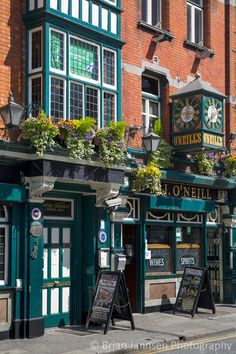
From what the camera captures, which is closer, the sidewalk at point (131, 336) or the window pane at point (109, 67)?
the sidewalk at point (131, 336)

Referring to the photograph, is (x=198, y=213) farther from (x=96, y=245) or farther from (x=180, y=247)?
(x=96, y=245)

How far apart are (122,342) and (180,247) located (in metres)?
5.39

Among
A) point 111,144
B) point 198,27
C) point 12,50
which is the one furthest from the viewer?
point 198,27

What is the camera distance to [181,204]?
15.5 m

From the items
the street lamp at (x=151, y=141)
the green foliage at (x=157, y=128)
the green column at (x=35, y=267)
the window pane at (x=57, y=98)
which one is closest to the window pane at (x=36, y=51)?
the window pane at (x=57, y=98)

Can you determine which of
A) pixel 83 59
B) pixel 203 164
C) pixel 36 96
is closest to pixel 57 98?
pixel 36 96

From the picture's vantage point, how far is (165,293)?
15.2 meters

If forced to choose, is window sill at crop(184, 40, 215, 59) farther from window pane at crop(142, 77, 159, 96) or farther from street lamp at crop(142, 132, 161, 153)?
street lamp at crop(142, 132, 161, 153)

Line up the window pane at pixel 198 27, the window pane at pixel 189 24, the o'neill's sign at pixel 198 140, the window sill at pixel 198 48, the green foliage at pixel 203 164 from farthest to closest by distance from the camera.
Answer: the window pane at pixel 198 27 < the window pane at pixel 189 24 < the window sill at pixel 198 48 < the green foliage at pixel 203 164 < the o'neill's sign at pixel 198 140

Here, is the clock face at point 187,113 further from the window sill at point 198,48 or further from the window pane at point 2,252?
the window pane at point 2,252

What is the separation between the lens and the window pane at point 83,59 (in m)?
12.4

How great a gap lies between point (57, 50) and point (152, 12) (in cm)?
500

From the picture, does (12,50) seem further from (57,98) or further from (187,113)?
(187,113)

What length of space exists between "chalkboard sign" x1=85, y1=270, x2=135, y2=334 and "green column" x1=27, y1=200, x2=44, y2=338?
1.16 metres
